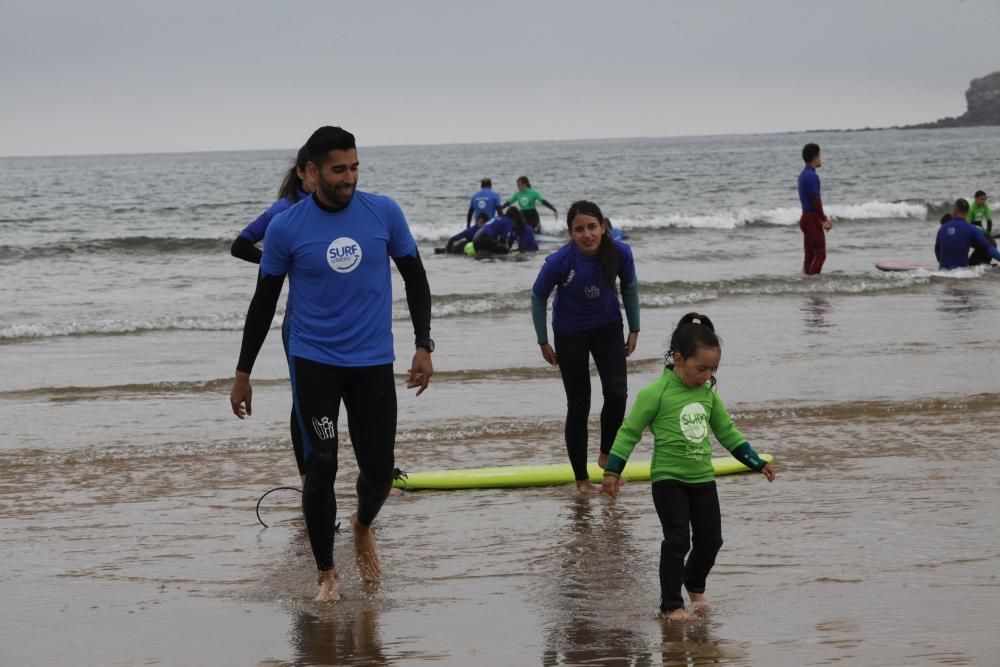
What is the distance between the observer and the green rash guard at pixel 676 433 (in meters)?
5.01

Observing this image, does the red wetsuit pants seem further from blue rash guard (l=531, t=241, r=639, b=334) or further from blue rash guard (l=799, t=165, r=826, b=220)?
blue rash guard (l=531, t=241, r=639, b=334)

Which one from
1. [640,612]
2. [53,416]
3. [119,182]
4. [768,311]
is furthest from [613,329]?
[119,182]

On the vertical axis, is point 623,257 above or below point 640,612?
above

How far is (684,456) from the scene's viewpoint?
198 inches

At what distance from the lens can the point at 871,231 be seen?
31.6m

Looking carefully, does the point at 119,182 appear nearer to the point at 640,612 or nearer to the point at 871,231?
the point at 871,231

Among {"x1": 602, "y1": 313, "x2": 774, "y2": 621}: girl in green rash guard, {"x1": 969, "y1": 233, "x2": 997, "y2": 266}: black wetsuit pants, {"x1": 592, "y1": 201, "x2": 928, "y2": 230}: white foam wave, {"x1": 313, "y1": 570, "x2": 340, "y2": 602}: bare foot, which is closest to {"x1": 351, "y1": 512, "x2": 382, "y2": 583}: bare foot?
{"x1": 313, "y1": 570, "x2": 340, "y2": 602}: bare foot

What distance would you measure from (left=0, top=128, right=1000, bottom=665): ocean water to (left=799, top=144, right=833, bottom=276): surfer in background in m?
0.56

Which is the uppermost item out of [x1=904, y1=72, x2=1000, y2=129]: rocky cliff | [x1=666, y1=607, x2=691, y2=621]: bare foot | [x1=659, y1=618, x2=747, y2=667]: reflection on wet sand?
[x1=904, y1=72, x2=1000, y2=129]: rocky cliff

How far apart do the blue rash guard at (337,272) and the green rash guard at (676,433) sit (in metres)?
1.03

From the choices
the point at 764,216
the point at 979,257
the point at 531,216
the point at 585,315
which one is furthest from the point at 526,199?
the point at 585,315

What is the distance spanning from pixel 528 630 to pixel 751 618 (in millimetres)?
837

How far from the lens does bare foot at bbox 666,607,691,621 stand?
192 inches

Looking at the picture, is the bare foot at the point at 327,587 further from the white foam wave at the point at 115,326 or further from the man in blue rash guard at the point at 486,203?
the man in blue rash guard at the point at 486,203
